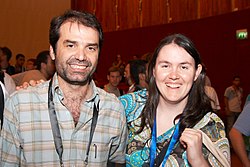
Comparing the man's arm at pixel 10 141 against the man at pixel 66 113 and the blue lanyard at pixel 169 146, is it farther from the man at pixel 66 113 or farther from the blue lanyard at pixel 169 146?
the blue lanyard at pixel 169 146

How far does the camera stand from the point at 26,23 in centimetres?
1247

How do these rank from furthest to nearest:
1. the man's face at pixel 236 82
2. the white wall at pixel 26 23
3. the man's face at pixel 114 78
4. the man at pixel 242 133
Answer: the white wall at pixel 26 23 → the man's face at pixel 236 82 → the man's face at pixel 114 78 → the man at pixel 242 133

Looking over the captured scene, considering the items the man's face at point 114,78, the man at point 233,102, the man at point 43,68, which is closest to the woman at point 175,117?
the man at point 43,68

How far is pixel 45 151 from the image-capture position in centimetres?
186

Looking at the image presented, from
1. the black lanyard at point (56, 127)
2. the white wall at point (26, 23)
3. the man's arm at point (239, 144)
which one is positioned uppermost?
the white wall at point (26, 23)

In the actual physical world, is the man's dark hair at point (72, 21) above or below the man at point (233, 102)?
above

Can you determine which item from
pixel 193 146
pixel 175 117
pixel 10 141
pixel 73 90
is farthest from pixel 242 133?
pixel 10 141

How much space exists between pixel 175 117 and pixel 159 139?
0.17 m

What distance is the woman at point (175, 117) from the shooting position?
192cm

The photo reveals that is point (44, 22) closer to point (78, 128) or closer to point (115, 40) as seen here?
point (115, 40)

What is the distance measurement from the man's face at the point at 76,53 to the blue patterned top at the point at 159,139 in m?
0.42

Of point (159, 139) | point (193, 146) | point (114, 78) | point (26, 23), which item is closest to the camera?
point (193, 146)

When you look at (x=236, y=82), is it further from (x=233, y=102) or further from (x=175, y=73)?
(x=175, y=73)

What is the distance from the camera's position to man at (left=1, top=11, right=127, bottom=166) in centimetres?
185
